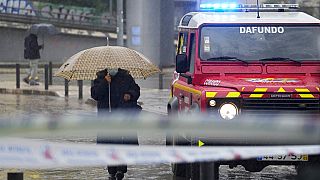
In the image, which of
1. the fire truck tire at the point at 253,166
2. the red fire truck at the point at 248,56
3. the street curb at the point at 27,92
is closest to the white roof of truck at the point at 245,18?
the red fire truck at the point at 248,56

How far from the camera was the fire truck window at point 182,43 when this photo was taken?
10586 millimetres

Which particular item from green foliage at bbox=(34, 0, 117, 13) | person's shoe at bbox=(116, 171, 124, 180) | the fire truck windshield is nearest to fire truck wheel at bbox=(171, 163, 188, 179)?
person's shoe at bbox=(116, 171, 124, 180)

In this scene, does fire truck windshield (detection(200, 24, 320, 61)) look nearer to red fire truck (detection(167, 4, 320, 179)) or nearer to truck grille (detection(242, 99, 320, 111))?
red fire truck (detection(167, 4, 320, 179))

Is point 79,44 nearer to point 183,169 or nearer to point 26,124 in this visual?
point 183,169

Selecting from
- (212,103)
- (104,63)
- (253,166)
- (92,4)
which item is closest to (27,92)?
(104,63)

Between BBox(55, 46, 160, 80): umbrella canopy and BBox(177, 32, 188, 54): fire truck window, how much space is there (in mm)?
457

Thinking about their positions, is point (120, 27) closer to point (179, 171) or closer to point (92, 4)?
point (179, 171)

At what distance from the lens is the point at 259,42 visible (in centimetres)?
993

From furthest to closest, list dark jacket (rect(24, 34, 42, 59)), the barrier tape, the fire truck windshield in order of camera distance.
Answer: dark jacket (rect(24, 34, 42, 59)) < the fire truck windshield < the barrier tape

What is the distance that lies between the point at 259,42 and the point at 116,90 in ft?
6.18

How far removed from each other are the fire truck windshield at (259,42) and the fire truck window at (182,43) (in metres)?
0.66

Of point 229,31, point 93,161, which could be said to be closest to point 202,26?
point 229,31

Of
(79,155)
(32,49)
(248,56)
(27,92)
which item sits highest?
(248,56)

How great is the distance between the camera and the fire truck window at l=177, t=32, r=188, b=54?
1059 centimetres
